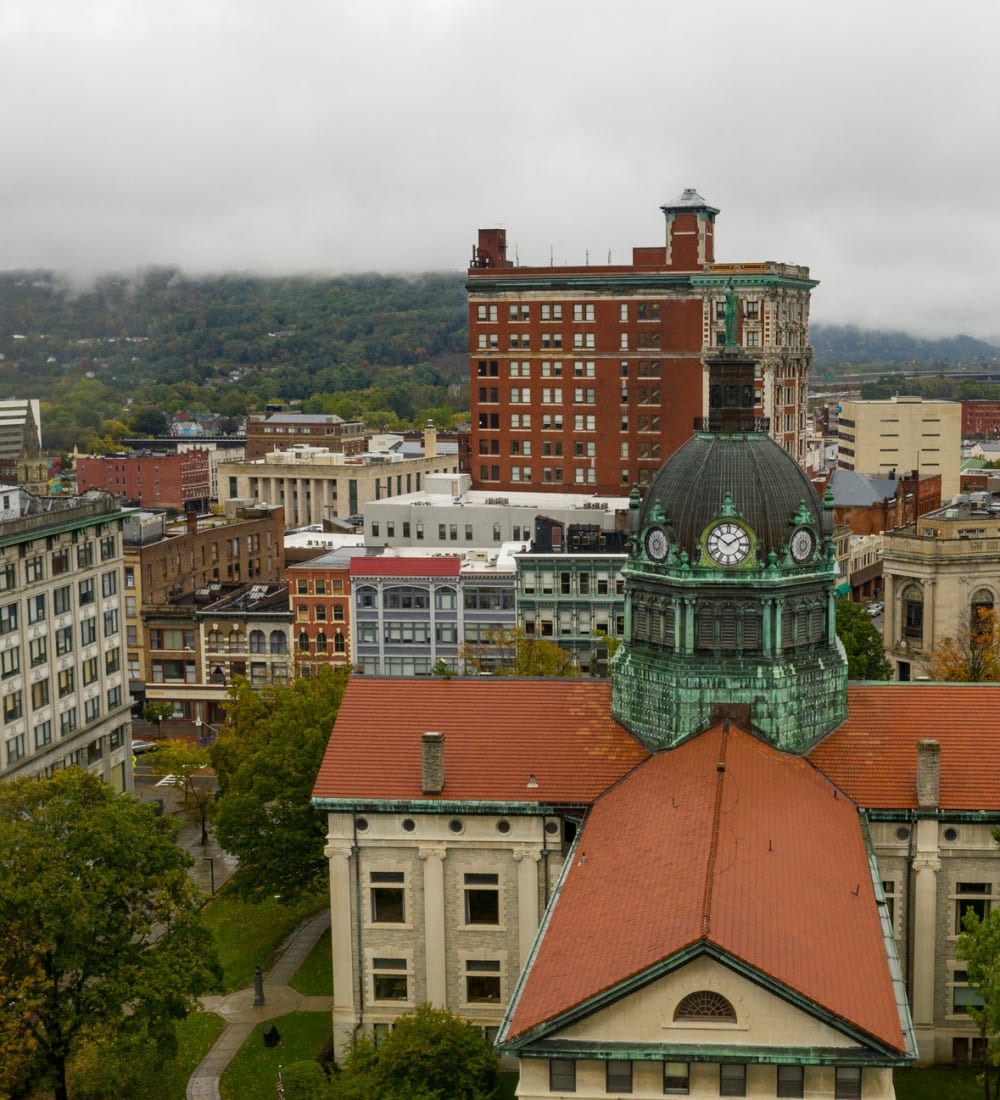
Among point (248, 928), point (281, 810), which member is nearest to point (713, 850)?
point (281, 810)

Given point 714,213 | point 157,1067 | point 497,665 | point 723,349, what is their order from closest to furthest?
point 157,1067 < point 723,349 < point 497,665 < point 714,213

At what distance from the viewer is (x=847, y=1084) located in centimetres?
4509

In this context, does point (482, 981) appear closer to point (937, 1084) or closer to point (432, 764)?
point (432, 764)

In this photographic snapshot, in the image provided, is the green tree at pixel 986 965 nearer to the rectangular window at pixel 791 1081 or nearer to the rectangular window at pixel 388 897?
→ the rectangular window at pixel 791 1081

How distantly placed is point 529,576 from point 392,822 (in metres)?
59.0

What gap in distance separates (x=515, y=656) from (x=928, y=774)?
5613cm

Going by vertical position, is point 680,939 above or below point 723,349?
below

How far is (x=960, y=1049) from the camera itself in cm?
6269

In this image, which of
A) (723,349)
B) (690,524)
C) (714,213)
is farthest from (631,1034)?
(714,213)

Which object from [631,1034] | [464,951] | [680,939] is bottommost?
[464,951]

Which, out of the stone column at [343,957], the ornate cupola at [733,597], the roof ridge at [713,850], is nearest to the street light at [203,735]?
the stone column at [343,957]

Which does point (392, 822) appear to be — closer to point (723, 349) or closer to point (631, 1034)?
point (631, 1034)

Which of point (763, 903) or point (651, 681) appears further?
point (651, 681)

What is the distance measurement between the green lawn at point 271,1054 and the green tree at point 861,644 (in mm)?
49820
